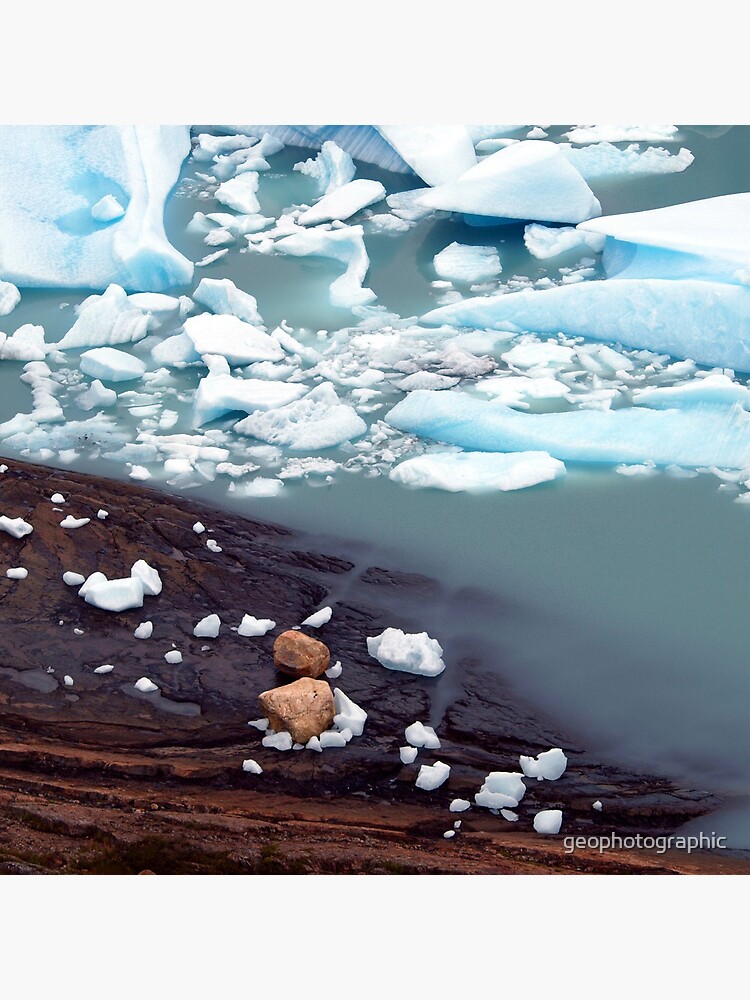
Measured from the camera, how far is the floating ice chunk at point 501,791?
2152 mm

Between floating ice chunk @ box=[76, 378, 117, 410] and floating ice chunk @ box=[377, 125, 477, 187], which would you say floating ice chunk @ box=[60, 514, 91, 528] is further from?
floating ice chunk @ box=[377, 125, 477, 187]

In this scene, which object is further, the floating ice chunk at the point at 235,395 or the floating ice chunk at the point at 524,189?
the floating ice chunk at the point at 524,189

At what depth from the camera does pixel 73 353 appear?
12.5ft

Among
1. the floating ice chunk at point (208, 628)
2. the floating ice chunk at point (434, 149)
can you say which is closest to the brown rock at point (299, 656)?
the floating ice chunk at point (208, 628)

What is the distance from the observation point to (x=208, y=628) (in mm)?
2564

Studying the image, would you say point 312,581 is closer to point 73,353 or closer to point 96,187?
point 73,353

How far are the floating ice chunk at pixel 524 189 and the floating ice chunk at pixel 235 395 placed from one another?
4.42ft

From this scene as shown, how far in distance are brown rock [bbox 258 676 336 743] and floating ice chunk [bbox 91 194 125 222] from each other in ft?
8.82

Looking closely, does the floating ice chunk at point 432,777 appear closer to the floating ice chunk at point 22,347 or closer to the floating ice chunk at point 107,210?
the floating ice chunk at point 22,347

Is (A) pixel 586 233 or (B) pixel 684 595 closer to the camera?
(B) pixel 684 595

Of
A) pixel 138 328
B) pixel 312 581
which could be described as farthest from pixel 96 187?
pixel 312 581

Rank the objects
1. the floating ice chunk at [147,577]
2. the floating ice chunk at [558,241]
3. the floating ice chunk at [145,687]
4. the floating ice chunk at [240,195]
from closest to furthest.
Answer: the floating ice chunk at [145,687], the floating ice chunk at [147,577], the floating ice chunk at [558,241], the floating ice chunk at [240,195]

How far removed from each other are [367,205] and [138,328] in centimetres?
137

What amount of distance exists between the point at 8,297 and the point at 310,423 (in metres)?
1.42
